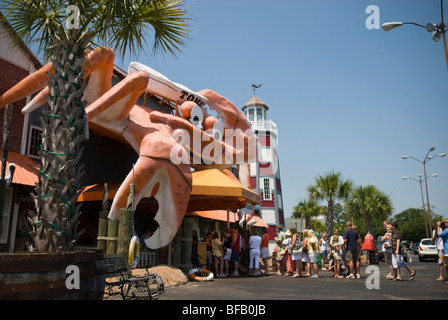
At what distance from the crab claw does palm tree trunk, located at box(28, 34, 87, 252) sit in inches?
171

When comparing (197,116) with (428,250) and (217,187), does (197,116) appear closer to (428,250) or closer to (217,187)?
(217,187)

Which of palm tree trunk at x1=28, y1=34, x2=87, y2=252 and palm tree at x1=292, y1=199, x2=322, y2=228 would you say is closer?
palm tree trunk at x1=28, y1=34, x2=87, y2=252

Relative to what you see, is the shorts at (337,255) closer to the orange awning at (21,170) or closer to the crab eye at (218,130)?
the crab eye at (218,130)

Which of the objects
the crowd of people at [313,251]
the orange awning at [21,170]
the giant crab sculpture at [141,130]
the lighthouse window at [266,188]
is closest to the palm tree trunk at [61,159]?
the giant crab sculpture at [141,130]

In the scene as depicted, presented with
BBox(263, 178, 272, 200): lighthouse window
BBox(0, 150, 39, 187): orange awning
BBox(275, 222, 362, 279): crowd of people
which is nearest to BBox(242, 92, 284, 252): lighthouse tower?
BBox(263, 178, 272, 200): lighthouse window

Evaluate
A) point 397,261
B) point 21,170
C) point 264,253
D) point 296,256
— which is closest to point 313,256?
point 296,256

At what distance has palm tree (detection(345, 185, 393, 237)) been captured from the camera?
114ft

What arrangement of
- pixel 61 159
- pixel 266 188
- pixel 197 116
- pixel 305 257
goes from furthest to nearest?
pixel 266 188, pixel 197 116, pixel 305 257, pixel 61 159

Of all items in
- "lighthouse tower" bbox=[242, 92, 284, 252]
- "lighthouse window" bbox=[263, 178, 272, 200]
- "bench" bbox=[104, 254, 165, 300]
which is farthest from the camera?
"lighthouse window" bbox=[263, 178, 272, 200]

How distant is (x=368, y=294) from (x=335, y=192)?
24.9 m

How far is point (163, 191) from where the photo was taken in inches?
427

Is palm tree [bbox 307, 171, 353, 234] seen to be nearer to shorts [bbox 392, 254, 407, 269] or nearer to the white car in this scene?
the white car

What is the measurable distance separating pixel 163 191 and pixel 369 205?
93.1ft
